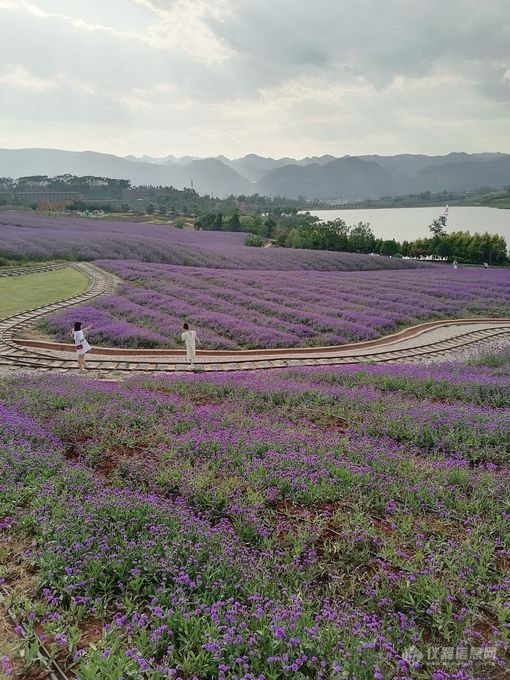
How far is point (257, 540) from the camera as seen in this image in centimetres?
468

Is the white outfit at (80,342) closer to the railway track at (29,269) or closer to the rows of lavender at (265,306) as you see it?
the rows of lavender at (265,306)

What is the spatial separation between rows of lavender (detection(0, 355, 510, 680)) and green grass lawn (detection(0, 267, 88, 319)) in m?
13.4

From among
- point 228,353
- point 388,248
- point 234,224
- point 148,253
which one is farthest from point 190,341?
point 234,224

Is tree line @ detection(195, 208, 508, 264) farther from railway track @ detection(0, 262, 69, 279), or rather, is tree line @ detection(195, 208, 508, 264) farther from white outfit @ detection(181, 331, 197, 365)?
white outfit @ detection(181, 331, 197, 365)

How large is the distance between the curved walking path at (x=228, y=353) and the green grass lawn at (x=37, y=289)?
3.04ft

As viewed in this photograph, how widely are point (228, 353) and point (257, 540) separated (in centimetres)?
1177

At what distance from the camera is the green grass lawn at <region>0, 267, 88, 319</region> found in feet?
66.1

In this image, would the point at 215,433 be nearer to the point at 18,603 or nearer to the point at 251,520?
the point at 251,520

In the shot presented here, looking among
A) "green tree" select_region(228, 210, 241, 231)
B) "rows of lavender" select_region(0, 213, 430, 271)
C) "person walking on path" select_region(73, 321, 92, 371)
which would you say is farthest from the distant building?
"person walking on path" select_region(73, 321, 92, 371)

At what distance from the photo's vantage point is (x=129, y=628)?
3494mm

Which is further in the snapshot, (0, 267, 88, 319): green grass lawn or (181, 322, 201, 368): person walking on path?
(0, 267, 88, 319): green grass lawn

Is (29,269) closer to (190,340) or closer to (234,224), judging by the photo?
(190,340)

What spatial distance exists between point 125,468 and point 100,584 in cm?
224

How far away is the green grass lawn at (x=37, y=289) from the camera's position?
66.1ft
